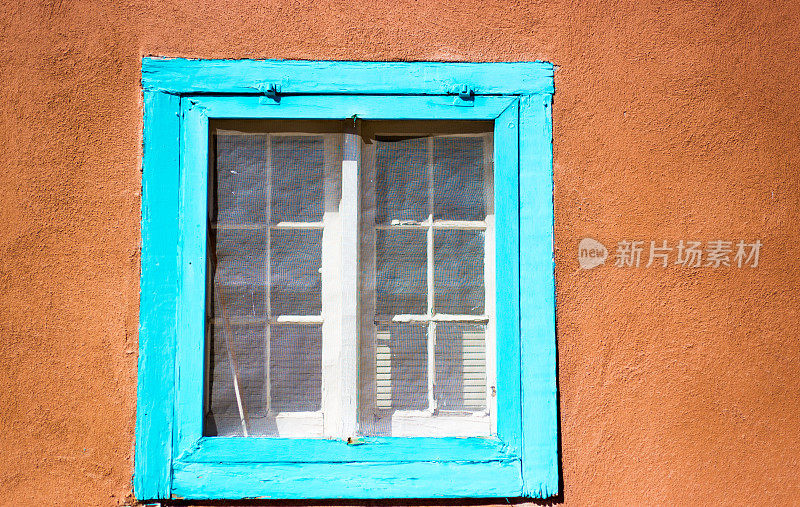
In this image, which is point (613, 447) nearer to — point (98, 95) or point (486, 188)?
point (486, 188)

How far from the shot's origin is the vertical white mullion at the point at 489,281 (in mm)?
2080

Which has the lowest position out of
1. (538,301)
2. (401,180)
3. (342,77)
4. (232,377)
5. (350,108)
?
(232,377)

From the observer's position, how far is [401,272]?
2082 millimetres

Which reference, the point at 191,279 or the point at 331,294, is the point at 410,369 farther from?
the point at 191,279

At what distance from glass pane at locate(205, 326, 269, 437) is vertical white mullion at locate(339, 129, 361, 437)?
0.28 m

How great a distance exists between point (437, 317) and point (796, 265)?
127 cm

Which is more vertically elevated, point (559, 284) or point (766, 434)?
point (559, 284)

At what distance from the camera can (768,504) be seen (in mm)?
2043

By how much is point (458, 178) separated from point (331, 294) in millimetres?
604

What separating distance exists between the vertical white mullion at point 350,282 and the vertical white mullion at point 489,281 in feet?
1.48

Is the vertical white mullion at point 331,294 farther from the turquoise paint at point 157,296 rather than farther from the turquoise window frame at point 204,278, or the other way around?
the turquoise paint at point 157,296

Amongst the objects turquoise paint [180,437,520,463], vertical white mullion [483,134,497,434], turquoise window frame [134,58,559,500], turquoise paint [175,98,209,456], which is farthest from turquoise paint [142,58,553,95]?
turquoise paint [180,437,520,463]

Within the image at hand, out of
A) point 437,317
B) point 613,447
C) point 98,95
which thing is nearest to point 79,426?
point 98,95

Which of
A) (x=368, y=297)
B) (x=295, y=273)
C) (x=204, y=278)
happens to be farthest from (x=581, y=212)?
(x=204, y=278)
